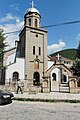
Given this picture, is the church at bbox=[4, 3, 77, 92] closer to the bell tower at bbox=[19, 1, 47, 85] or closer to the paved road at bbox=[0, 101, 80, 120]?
the bell tower at bbox=[19, 1, 47, 85]

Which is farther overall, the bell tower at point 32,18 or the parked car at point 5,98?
the bell tower at point 32,18

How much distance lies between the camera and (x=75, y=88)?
23.8 meters

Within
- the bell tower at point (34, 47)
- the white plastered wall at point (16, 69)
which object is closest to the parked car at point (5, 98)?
the bell tower at point (34, 47)

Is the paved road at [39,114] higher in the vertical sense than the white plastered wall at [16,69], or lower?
lower

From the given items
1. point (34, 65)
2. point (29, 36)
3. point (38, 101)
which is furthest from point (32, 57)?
point (38, 101)

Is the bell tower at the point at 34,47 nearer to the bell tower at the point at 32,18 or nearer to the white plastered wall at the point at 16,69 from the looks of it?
the bell tower at the point at 32,18

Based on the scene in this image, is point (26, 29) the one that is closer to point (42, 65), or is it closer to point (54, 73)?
point (42, 65)

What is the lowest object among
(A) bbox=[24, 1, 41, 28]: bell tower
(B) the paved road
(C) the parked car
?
(B) the paved road

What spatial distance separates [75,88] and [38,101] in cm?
969

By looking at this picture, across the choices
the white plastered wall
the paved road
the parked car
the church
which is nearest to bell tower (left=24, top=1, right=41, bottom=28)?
the church

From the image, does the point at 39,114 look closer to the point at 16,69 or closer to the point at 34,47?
the point at 16,69

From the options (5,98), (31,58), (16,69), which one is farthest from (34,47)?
(5,98)

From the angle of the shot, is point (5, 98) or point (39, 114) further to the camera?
point (5, 98)

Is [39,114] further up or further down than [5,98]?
further down
